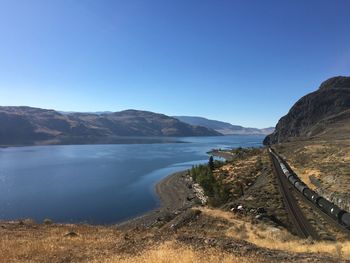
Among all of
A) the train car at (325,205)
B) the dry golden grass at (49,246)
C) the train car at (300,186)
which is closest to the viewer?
the dry golden grass at (49,246)

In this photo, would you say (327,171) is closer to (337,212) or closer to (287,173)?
(287,173)

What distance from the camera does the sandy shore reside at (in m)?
67.2

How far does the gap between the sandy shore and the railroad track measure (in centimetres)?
1761

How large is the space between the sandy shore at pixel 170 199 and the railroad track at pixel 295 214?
1761 cm

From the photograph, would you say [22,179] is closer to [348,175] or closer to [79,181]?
[79,181]

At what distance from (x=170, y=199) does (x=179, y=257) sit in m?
72.6

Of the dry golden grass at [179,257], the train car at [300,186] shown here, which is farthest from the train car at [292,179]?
the dry golden grass at [179,257]

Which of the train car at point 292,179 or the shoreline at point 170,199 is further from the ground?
the train car at point 292,179

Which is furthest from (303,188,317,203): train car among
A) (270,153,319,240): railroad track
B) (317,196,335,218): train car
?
(317,196,335,218): train car

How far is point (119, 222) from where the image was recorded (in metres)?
69.8

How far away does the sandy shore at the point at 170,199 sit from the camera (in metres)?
67.2

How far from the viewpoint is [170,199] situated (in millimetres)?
88250

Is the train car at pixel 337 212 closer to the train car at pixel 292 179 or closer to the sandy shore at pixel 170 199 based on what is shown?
the train car at pixel 292 179

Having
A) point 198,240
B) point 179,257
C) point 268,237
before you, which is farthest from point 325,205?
point 179,257
